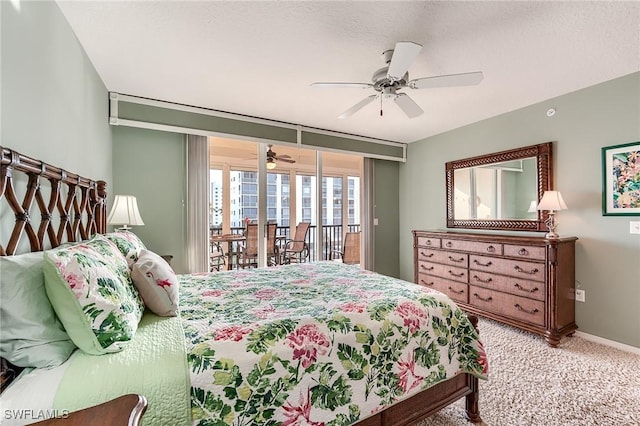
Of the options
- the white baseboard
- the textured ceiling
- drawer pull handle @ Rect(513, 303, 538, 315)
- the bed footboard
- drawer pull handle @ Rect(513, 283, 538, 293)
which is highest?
the textured ceiling

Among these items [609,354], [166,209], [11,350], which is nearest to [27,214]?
[11,350]

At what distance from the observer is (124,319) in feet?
3.73

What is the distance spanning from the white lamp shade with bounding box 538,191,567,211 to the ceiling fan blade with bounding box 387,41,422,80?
6.95 ft

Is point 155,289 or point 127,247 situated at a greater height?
point 127,247

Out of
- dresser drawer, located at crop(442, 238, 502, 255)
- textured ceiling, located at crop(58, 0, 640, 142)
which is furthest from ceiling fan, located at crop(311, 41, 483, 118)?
dresser drawer, located at crop(442, 238, 502, 255)

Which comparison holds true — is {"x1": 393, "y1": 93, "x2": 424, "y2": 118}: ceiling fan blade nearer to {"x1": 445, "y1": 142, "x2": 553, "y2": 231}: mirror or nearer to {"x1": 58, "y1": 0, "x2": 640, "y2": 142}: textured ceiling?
{"x1": 58, "y1": 0, "x2": 640, "y2": 142}: textured ceiling

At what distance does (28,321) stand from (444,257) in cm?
387

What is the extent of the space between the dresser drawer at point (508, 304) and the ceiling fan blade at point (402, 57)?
258 centimetres

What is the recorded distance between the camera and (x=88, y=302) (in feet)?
3.40

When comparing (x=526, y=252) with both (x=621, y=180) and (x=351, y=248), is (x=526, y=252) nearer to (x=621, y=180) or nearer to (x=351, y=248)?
(x=621, y=180)

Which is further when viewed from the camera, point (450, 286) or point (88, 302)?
point (450, 286)

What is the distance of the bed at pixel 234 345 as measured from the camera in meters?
0.98

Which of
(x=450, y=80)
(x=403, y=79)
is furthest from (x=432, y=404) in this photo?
(x=403, y=79)

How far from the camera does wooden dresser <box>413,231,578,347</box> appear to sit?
109 inches
